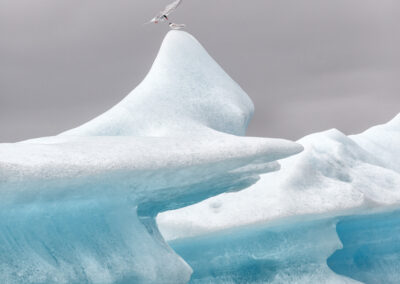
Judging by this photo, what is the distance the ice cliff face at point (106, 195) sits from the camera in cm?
239

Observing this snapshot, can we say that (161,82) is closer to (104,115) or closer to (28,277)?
(104,115)

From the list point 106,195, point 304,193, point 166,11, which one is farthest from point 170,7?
point 106,195

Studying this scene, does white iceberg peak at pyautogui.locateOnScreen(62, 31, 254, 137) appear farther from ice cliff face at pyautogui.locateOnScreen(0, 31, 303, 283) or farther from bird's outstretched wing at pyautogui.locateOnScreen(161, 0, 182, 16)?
ice cliff face at pyautogui.locateOnScreen(0, 31, 303, 283)

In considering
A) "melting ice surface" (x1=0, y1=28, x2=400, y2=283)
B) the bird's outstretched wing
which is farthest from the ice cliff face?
the bird's outstretched wing

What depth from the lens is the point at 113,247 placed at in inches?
112

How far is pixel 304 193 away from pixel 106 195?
6.84ft

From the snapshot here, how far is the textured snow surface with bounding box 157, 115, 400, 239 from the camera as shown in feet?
13.9

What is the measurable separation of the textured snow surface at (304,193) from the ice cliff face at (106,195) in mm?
628

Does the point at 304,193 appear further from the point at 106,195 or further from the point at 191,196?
the point at 106,195

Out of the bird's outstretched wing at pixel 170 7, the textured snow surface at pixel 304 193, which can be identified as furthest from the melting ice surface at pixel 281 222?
the bird's outstretched wing at pixel 170 7

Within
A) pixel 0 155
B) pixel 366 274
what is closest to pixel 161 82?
pixel 366 274

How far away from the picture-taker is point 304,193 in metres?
4.43

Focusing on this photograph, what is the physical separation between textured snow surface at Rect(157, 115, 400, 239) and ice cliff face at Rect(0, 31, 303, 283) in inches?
24.7

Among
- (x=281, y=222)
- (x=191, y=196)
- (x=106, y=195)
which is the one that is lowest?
(x=281, y=222)
